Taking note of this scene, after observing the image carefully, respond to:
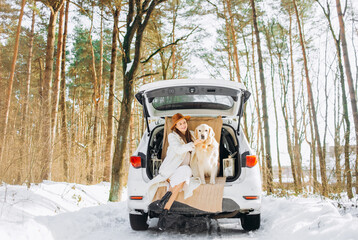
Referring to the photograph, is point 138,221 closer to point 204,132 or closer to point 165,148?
point 165,148

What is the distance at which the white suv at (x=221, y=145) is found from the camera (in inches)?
150

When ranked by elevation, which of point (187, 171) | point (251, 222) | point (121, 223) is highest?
point (187, 171)

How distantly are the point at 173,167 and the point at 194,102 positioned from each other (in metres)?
1.20

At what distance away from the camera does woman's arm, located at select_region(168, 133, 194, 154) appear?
159 inches

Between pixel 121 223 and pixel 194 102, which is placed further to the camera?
pixel 121 223

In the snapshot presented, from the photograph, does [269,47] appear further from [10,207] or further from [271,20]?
[10,207]

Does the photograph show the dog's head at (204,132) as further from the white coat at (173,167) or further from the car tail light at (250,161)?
the car tail light at (250,161)

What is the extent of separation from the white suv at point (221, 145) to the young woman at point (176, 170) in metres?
0.13

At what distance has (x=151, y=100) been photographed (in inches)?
184

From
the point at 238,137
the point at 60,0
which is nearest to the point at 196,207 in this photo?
the point at 238,137

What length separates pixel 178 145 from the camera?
163 inches

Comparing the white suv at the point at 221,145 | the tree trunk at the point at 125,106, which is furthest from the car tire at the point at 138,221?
the tree trunk at the point at 125,106

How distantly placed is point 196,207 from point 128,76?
4.63 m

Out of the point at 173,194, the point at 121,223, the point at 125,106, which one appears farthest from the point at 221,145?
the point at 125,106
